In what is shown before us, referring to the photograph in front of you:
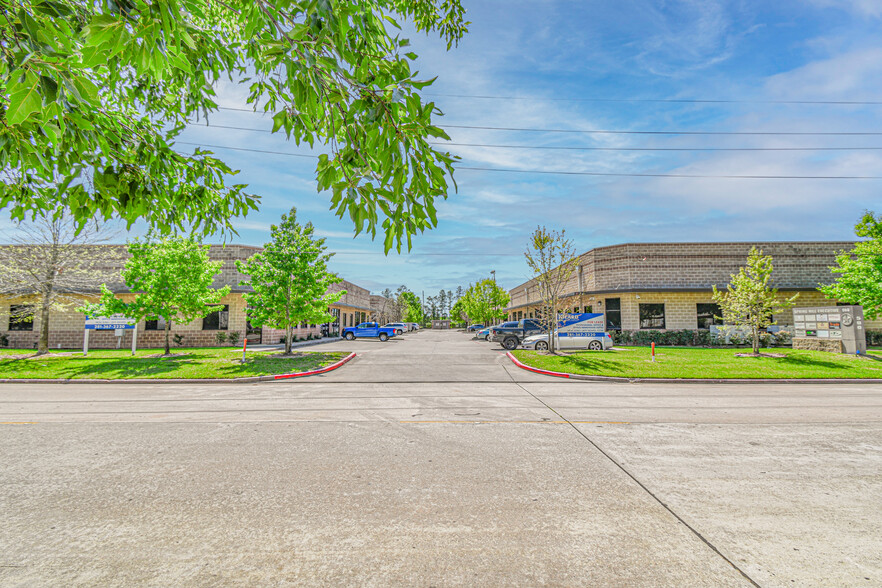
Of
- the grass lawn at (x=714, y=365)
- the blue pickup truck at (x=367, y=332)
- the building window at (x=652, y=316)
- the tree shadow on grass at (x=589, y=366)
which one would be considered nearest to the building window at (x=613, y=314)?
the building window at (x=652, y=316)

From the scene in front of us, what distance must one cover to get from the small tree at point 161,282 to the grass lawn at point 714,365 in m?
16.4

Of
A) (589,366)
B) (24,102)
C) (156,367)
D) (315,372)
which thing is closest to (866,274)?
(589,366)

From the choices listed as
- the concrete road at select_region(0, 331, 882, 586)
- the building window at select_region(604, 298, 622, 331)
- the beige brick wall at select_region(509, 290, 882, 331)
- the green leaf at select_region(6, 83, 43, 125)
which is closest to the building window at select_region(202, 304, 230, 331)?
the concrete road at select_region(0, 331, 882, 586)

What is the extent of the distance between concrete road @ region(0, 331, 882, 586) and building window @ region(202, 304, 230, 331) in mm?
20536

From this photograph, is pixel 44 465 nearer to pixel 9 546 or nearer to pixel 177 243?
pixel 9 546

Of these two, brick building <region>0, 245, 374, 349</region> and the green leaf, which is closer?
the green leaf

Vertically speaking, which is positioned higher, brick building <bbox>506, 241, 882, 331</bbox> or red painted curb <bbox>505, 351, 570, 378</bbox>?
brick building <bbox>506, 241, 882, 331</bbox>

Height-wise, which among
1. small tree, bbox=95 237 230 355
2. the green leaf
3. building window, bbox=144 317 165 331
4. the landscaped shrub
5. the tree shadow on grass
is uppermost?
small tree, bbox=95 237 230 355

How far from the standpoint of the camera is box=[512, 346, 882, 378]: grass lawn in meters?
14.2

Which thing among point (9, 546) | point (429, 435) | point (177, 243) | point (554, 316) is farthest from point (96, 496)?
point (177, 243)

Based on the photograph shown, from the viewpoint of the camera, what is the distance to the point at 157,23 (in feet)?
6.16

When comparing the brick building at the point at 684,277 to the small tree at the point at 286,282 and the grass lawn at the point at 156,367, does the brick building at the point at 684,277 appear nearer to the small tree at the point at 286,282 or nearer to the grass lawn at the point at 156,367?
the small tree at the point at 286,282

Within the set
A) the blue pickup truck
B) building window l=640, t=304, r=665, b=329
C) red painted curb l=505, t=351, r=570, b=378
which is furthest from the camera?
the blue pickup truck

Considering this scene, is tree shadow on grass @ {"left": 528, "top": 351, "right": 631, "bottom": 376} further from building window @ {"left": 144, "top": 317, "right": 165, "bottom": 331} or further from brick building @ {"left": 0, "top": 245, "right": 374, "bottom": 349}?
building window @ {"left": 144, "top": 317, "right": 165, "bottom": 331}
